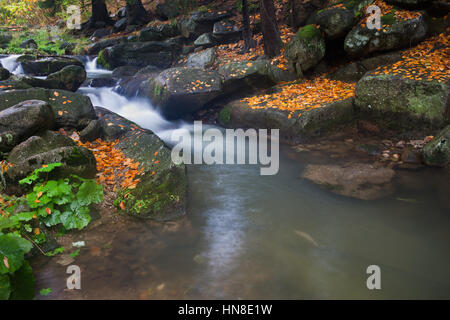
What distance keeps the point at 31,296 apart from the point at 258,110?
6.71m

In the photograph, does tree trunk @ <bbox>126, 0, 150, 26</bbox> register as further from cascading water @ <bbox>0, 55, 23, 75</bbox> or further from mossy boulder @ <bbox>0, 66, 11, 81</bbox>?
mossy boulder @ <bbox>0, 66, 11, 81</bbox>

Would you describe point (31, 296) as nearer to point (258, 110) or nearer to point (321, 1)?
point (258, 110)

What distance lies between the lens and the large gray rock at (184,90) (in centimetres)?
906

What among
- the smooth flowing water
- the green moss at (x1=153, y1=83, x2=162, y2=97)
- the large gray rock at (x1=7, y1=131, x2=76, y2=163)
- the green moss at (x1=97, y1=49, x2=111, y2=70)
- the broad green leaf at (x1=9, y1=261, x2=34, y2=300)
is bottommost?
the smooth flowing water

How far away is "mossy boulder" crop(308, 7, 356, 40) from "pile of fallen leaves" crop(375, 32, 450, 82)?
1847mm

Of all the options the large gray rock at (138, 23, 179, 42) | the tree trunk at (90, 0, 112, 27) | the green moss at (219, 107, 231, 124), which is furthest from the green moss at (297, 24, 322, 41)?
the tree trunk at (90, 0, 112, 27)

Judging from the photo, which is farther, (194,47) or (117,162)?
(194,47)

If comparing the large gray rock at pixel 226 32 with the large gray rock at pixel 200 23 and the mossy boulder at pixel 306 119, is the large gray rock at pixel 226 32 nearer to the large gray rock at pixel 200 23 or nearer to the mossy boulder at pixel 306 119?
the large gray rock at pixel 200 23

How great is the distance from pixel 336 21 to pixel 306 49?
45.1 inches

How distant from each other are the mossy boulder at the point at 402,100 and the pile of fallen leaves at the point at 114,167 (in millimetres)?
5535

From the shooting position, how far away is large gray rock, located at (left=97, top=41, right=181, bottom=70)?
14.4 meters
